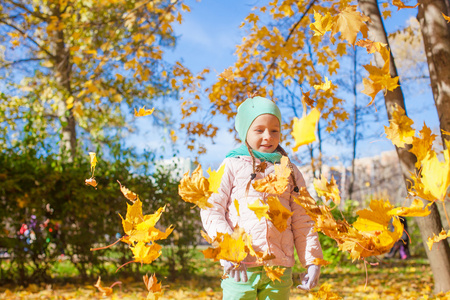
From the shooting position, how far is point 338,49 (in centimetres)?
468

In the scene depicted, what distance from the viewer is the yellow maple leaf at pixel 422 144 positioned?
1.33 meters

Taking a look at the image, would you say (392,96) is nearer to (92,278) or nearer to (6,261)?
(92,278)

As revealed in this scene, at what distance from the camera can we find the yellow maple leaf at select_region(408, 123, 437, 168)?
4.37 ft

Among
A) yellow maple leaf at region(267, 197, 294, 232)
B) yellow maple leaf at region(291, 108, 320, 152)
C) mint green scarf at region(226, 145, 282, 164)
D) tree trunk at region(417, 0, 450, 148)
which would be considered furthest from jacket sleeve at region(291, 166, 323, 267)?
tree trunk at region(417, 0, 450, 148)

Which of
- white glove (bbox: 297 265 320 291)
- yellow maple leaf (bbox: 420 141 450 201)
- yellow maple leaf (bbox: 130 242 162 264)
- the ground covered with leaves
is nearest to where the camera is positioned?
yellow maple leaf (bbox: 420 141 450 201)

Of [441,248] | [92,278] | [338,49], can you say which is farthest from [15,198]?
[441,248]

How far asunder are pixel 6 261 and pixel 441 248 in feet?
17.6

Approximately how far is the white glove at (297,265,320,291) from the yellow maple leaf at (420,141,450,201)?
2.59ft

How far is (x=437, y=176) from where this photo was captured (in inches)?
44.3

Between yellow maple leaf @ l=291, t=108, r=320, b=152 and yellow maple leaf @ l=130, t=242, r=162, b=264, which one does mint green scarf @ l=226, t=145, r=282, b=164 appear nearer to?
yellow maple leaf @ l=130, t=242, r=162, b=264

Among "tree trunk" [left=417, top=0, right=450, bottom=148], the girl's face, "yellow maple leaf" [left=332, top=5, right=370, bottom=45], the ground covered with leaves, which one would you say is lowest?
the ground covered with leaves

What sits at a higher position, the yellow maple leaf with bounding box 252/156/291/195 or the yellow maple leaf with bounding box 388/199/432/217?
the yellow maple leaf with bounding box 252/156/291/195

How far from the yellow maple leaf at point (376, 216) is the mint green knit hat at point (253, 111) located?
0.80 meters

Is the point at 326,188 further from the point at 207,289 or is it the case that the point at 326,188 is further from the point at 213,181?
the point at 207,289
